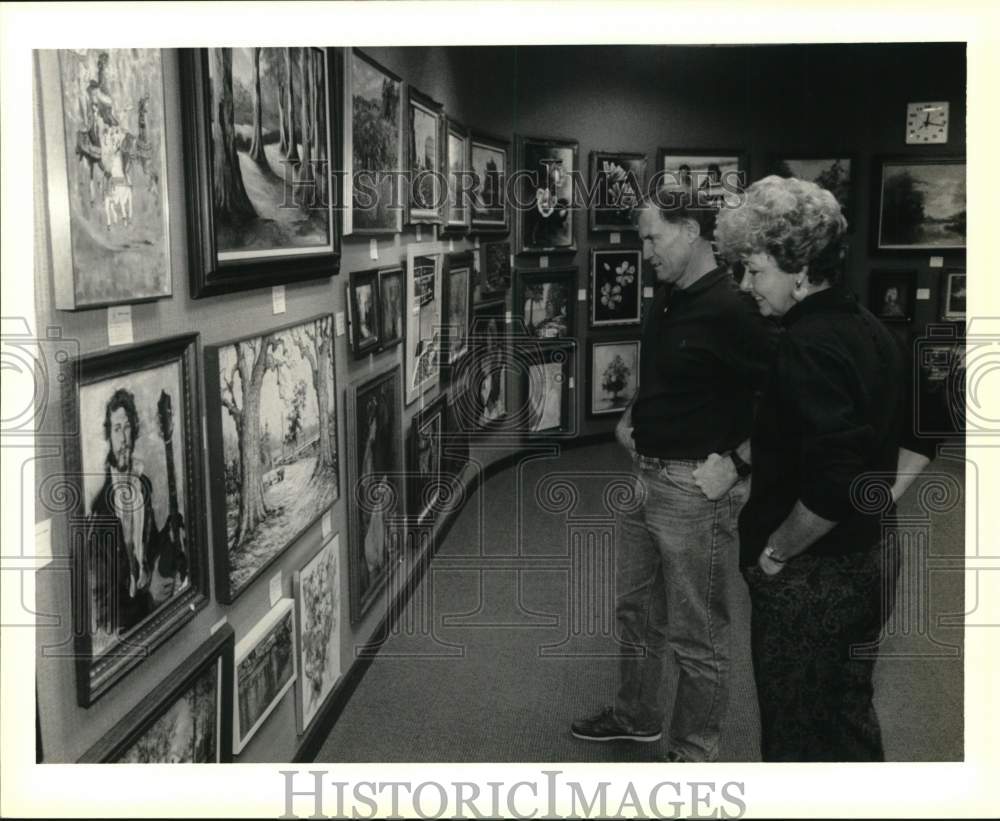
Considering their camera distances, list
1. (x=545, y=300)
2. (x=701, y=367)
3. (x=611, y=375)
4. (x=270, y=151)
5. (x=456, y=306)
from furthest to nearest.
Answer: (x=456, y=306) → (x=545, y=300) → (x=611, y=375) → (x=701, y=367) → (x=270, y=151)

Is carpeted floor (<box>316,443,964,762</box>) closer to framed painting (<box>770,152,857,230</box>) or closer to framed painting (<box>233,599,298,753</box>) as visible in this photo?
framed painting (<box>233,599,298,753</box>)

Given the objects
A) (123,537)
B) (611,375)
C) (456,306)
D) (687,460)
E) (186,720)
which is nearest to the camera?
(123,537)

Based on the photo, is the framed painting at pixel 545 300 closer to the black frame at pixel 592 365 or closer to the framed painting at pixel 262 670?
the black frame at pixel 592 365

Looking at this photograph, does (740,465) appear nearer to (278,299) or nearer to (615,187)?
(615,187)

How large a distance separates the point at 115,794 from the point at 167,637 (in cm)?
50

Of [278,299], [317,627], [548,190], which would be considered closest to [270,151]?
[278,299]

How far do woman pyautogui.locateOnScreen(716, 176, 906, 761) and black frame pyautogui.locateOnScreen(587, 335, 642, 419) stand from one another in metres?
→ 0.60

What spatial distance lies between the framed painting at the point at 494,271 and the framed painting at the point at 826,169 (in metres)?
1.20

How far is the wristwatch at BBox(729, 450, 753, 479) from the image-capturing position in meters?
3.20

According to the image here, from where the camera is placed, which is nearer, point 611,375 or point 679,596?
point 679,596

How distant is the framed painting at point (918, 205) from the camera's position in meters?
3.47

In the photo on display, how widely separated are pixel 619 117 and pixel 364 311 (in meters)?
1.27

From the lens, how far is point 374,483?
12.7 ft

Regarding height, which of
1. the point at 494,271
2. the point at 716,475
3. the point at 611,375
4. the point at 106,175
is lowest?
the point at 716,475
